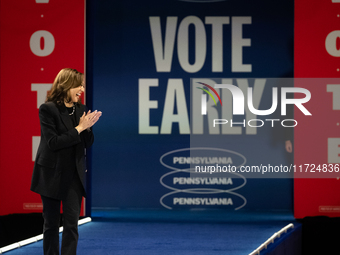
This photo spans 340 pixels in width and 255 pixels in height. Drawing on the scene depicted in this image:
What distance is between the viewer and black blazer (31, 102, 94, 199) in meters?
2.37

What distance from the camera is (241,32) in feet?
15.7

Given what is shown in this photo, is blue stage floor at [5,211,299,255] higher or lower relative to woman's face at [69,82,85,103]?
lower

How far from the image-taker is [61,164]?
241cm

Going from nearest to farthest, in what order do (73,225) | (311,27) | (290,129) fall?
(73,225)
(311,27)
(290,129)

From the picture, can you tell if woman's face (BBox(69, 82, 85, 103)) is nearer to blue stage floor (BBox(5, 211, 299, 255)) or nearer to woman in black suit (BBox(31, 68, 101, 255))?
woman in black suit (BBox(31, 68, 101, 255))

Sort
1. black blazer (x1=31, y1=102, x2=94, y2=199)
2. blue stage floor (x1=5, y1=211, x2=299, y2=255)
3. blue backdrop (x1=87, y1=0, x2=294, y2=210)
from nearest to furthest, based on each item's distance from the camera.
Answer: black blazer (x1=31, y1=102, x2=94, y2=199) → blue stage floor (x1=5, y1=211, x2=299, y2=255) → blue backdrop (x1=87, y1=0, x2=294, y2=210)

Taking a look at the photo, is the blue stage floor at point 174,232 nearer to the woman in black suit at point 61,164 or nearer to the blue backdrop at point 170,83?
the blue backdrop at point 170,83

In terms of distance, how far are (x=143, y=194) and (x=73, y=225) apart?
2.52 meters

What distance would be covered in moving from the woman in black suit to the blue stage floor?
837 millimetres

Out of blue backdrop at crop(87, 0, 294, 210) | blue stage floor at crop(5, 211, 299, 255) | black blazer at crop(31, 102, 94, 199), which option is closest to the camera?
black blazer at crop(31, 102, 94, 199)

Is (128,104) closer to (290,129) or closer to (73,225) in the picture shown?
(290,129)

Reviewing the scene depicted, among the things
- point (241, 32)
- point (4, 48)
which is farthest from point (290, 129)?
point (4, 48)

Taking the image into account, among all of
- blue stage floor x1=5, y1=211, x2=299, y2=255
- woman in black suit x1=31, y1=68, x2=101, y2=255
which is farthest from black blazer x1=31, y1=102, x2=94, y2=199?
blue stage floor x1=5, y1=211, x2=299, y2=255

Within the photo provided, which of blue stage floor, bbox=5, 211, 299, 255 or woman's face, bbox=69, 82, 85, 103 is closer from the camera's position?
woman's face, bbox=69, 82, 85, 103
